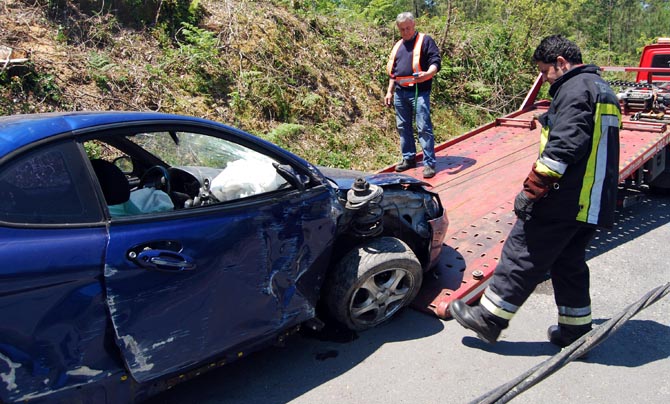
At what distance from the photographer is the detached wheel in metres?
3.50

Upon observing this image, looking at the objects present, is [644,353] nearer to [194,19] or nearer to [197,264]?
[197,264]

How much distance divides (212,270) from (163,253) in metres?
0.28

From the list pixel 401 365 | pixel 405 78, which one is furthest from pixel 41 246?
pixel 405 78

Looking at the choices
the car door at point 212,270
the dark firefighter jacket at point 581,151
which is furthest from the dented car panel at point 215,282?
the dark firefighter jacket at point 581,151

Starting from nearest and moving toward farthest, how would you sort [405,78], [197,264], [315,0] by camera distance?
[197,264]
[405,78]
[315,0]

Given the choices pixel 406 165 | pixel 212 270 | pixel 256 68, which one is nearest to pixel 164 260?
pixel 212 270

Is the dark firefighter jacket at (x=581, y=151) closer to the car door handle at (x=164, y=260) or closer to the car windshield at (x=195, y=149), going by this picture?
the car windshield at (x=195, y=149)

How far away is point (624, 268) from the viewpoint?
4762 mm

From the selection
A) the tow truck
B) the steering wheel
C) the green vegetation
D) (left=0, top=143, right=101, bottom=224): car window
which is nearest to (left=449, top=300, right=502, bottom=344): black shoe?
the tow truck

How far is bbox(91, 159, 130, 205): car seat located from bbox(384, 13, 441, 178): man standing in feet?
13.1

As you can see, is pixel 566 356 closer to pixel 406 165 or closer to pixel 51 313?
pixel 51 313

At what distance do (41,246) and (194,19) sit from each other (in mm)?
7283

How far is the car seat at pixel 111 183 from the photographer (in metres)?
2.73

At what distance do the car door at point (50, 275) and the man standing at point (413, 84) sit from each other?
4398 mm
